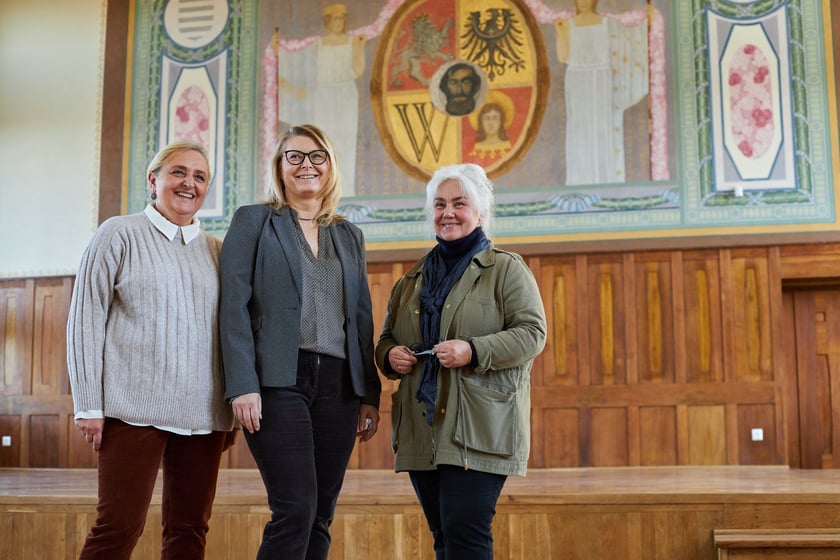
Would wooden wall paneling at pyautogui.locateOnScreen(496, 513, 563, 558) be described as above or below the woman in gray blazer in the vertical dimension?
below

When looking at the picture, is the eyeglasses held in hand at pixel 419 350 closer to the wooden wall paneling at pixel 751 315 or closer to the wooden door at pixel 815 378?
the wooden wall paneling at pixel 751 315

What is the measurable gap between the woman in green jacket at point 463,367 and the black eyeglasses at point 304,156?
1.11ft

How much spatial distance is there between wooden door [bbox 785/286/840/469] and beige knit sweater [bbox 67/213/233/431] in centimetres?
563

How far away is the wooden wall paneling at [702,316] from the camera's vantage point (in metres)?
6.85

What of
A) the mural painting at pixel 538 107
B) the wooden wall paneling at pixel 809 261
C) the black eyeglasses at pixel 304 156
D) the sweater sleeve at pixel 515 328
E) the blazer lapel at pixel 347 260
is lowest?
the sweater sleeve at pixel 515 328

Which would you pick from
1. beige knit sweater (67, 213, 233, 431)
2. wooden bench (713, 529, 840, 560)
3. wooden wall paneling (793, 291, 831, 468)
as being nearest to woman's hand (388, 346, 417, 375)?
beige knit sweater (67, 213, 233, 431)

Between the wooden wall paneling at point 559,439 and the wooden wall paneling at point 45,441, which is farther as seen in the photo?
the wooden wall paneling at point 45,441

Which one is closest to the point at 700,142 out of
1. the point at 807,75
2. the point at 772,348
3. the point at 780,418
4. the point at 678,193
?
the point at 678,193

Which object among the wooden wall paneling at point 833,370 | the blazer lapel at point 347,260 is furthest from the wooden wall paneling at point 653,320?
the blazer lapel at point 347,260

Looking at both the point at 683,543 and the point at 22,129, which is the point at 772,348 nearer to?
the point at 683,543

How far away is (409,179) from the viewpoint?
739cm

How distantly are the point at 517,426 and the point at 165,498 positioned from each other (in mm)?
1059

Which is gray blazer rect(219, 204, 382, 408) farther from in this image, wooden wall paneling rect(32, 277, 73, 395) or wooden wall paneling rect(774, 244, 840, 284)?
wooden wall paneling rect(32, 277, 73, 395)

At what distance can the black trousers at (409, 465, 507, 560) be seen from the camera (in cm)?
236
